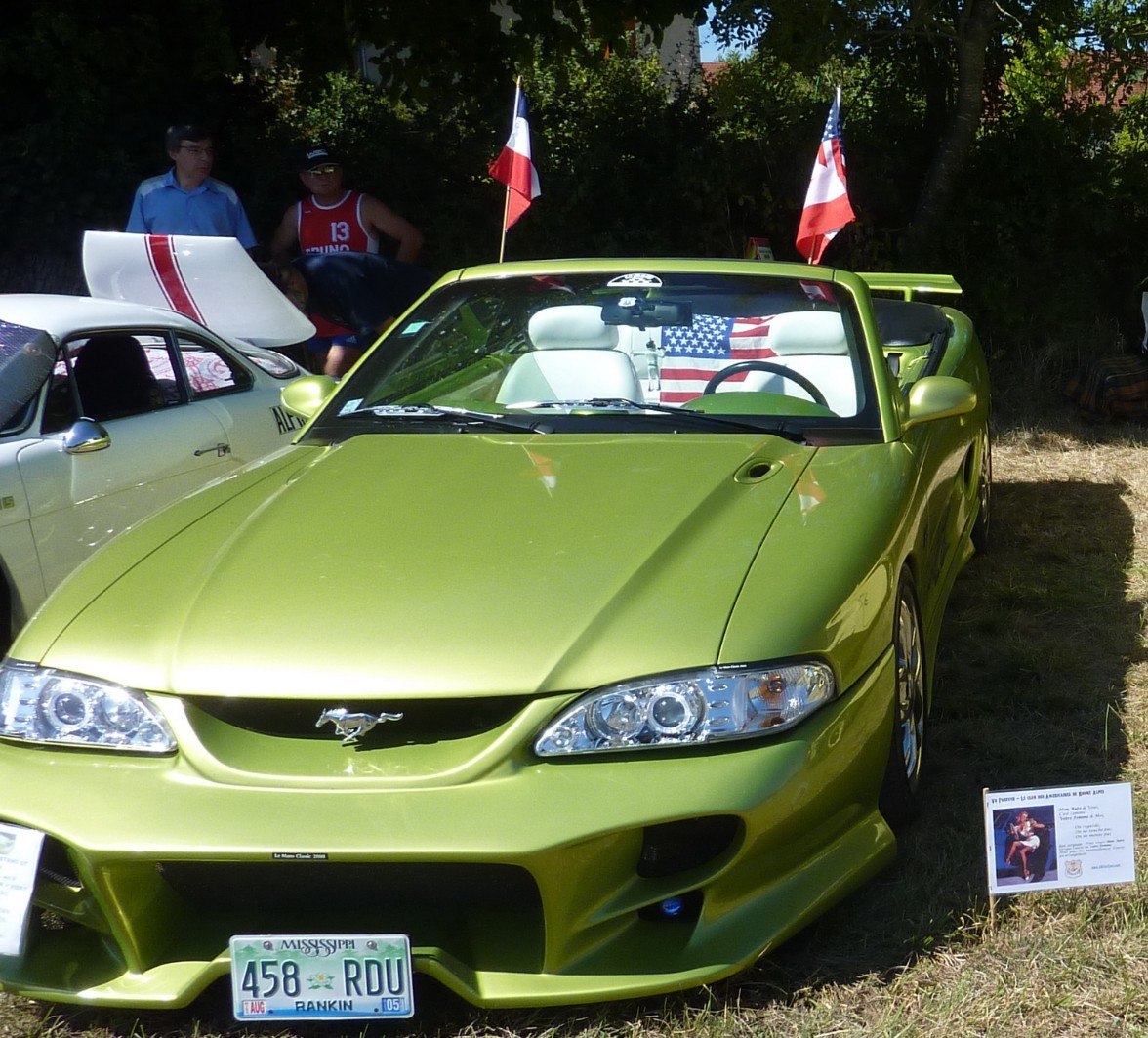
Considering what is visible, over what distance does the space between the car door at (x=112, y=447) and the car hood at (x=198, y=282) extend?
4.83 ft

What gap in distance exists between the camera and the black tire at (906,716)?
10.2 ft

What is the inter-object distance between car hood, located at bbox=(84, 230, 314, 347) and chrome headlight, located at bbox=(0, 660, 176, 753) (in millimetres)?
4162

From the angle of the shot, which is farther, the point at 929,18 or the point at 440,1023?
the point at 929,18

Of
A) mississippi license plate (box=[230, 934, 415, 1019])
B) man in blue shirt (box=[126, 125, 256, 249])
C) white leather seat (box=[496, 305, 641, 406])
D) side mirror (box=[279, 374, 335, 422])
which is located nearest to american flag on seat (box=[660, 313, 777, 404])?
white leather seat (box=[496, 305, 641, 406])

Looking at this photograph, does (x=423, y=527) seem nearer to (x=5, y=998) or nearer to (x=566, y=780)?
(x=566, y=780)

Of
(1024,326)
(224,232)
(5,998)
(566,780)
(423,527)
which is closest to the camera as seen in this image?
(566,780)

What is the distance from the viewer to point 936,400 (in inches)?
149

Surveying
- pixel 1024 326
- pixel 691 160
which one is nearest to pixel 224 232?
pixel 691 160

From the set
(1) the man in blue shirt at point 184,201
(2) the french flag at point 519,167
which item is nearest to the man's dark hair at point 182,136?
(1) the man in blue shirt at point 184,201

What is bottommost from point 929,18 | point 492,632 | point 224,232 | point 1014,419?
point 1014,419

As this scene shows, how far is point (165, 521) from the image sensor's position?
133 inches

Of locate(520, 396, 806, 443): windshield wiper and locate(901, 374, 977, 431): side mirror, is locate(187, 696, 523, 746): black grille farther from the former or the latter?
locate(901, 374, 977, 431): side mirror

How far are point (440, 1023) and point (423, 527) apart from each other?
1.03 meters

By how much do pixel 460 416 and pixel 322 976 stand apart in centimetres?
173
